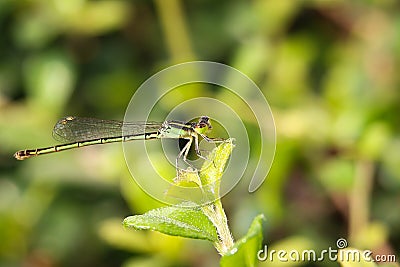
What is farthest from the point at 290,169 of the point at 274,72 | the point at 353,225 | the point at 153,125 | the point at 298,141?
the point at 153,125

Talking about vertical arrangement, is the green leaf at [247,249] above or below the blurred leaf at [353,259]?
below

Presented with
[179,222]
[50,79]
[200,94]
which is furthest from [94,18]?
[179,222]

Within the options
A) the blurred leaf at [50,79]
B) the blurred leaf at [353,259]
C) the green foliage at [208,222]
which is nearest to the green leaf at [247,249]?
the green foliage at [208,222]

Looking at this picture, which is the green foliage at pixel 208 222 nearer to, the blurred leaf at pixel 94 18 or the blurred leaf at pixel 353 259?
the blurred leaf at pixel 353 259

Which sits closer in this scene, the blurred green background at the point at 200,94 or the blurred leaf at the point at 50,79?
the blurred green background at the point at 200,94

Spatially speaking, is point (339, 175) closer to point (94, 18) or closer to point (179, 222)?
point (94, 18)

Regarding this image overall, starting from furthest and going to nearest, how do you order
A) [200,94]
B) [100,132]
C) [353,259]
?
[200,94], [100,132], [353,259]
